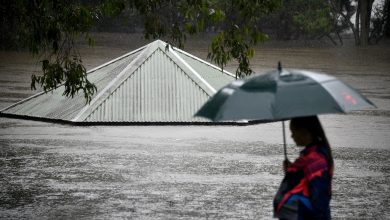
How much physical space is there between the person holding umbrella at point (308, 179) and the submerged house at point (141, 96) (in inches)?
401

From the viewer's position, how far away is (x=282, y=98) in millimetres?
4246

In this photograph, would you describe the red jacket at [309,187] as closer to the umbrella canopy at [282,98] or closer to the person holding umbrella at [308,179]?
the person holding umbrella at [308,179]

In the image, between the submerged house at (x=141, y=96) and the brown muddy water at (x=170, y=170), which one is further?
the submerged house at (x=141, y=96)

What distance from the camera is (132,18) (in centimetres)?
6081

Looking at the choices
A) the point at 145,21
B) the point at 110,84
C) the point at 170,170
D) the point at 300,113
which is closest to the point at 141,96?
the point at 110,84

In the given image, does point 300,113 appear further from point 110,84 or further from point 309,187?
point 110,84

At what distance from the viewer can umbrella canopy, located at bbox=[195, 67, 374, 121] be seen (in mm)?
4199

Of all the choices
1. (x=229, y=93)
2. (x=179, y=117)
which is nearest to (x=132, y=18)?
(x=179, y=117)

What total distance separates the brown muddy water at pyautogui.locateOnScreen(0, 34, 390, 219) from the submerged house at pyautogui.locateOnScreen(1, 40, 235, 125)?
58cm

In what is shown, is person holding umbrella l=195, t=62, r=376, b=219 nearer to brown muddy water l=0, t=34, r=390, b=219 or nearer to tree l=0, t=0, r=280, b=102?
tree l=0, t=0, r=280, b=102

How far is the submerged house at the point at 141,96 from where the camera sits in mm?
14586

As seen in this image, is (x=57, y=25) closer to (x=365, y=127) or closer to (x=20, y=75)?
(x=365, y=127)

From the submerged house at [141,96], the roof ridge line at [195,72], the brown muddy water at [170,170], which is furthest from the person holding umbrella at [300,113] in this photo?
the roof ridge line at [195,72]

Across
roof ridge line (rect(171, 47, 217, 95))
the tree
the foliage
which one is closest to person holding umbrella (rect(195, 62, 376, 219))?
the tree
